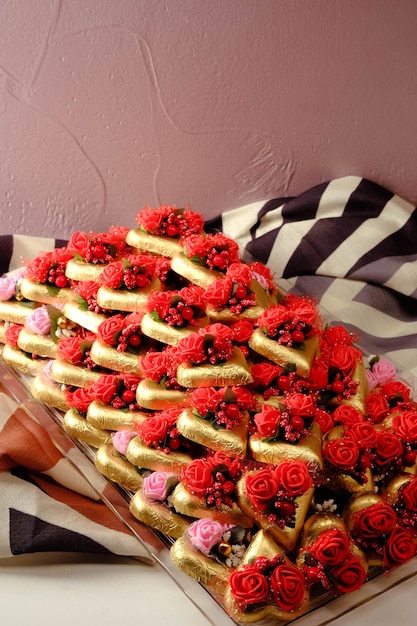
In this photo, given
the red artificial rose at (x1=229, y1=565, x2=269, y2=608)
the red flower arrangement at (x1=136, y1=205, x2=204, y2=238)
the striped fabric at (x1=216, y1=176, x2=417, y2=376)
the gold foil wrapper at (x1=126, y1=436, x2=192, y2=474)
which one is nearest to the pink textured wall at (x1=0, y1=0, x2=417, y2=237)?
the striped fabric at (x1=216, y1=176, x2=417, y2=376)

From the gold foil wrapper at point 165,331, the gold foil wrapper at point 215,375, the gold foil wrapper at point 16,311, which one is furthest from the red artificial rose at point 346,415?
the gold foil wrapper at point 16,311

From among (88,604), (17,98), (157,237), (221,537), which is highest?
(17,98)

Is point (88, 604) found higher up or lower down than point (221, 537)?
lower down

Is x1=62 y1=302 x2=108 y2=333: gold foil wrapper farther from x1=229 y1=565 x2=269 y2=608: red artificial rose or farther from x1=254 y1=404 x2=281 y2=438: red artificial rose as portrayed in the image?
x1=229 y1=565 x2=269 y2=608: red artificial rose

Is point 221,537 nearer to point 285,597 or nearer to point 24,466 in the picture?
point 285,597

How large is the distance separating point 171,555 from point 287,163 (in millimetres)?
976

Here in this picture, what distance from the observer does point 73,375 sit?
1445mm

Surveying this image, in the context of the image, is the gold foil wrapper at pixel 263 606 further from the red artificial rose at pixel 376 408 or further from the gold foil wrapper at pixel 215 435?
the red artificial rose at pixel 376 408

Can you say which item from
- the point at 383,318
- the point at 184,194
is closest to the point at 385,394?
the point at 383,318

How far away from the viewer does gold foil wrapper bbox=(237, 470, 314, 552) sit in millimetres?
1197

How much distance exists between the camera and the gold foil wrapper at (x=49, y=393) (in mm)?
1474

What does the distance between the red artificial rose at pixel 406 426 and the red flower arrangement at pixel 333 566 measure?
216mm

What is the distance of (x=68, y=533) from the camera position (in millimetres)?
1255

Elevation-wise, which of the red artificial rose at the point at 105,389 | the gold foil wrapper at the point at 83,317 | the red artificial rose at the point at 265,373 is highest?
the red artificial rose at the point at 265,373
